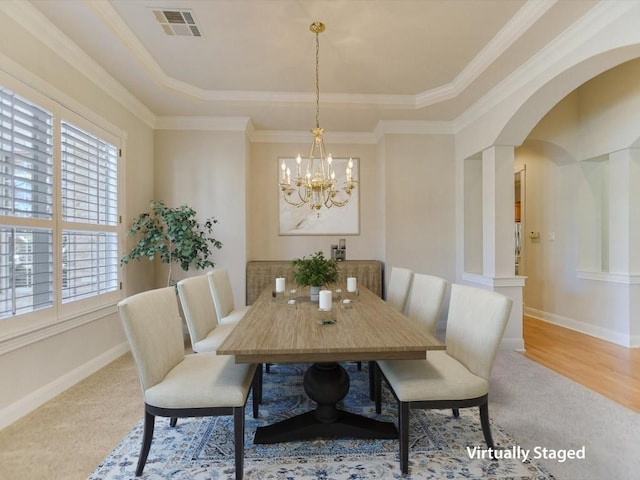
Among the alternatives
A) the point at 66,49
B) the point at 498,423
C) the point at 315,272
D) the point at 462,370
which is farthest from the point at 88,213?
the point at 498,423

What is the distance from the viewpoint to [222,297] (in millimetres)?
3080

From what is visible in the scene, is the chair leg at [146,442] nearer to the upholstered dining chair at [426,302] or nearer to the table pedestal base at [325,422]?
the table pedestal base at [325,422]

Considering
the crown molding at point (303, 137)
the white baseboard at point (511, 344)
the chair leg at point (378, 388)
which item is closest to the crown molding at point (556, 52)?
the crown molding at point (303, 137)

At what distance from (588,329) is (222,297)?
177 inches

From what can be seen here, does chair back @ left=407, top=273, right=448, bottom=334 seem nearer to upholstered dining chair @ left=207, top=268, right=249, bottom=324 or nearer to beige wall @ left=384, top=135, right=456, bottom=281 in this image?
upholstered dining chair @ left=207, top=268, right=249, bottom=324

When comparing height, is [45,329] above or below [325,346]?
below

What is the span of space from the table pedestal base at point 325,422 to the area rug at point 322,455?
0.04 m

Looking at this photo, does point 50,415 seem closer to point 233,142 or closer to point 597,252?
point 233,142

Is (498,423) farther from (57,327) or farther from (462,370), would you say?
(57,327)

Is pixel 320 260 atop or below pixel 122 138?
below

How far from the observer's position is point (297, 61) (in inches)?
119

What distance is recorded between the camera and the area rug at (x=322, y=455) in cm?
167

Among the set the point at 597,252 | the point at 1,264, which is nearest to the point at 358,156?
the point at 597,252

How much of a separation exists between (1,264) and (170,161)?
245 cm
